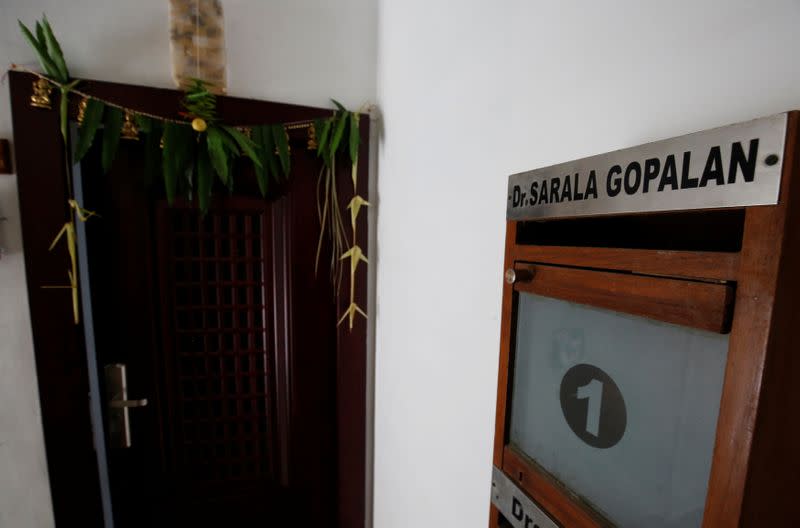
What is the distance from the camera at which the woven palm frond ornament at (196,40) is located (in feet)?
3.58

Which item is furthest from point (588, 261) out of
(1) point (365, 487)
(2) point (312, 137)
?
(1) point (365, 487)

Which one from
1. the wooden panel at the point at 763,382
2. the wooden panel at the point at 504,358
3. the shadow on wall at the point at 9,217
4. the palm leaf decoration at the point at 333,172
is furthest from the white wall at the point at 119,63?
the wooden panel at the point at 763,382

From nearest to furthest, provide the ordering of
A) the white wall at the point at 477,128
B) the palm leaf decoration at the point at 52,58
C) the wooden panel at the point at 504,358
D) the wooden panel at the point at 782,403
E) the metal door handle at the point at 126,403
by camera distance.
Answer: the wooden panel at the point at 782,403 → the white wall at the point at 477,128 → the wooden panel at the point at 504,358 → the palm leaf decoration at the point at 52,58 → the metal door handle at the point at 126,403

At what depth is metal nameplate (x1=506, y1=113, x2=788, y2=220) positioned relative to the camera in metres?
0.22

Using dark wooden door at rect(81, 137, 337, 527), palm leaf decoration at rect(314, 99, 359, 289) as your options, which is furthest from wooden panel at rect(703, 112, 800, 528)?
dark wooden door at rect(81, 137, 337, 527)

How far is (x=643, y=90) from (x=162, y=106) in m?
1.31

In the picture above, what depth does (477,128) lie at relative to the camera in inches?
27.6

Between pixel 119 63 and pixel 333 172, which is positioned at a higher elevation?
pixel 119 63

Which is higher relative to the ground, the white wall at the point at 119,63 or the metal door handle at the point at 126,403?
the white wall at the point at 119,63

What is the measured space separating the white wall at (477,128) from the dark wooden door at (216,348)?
11.7 inches

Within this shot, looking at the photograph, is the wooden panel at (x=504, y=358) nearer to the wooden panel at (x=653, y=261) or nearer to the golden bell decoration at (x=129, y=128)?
the wooden panel at (x=653, y=261)

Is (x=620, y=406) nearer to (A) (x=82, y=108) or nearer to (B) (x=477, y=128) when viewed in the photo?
(B) (x=477, y=128)

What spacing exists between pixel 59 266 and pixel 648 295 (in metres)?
1.48

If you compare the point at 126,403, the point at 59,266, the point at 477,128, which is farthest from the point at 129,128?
the point at 477,128
